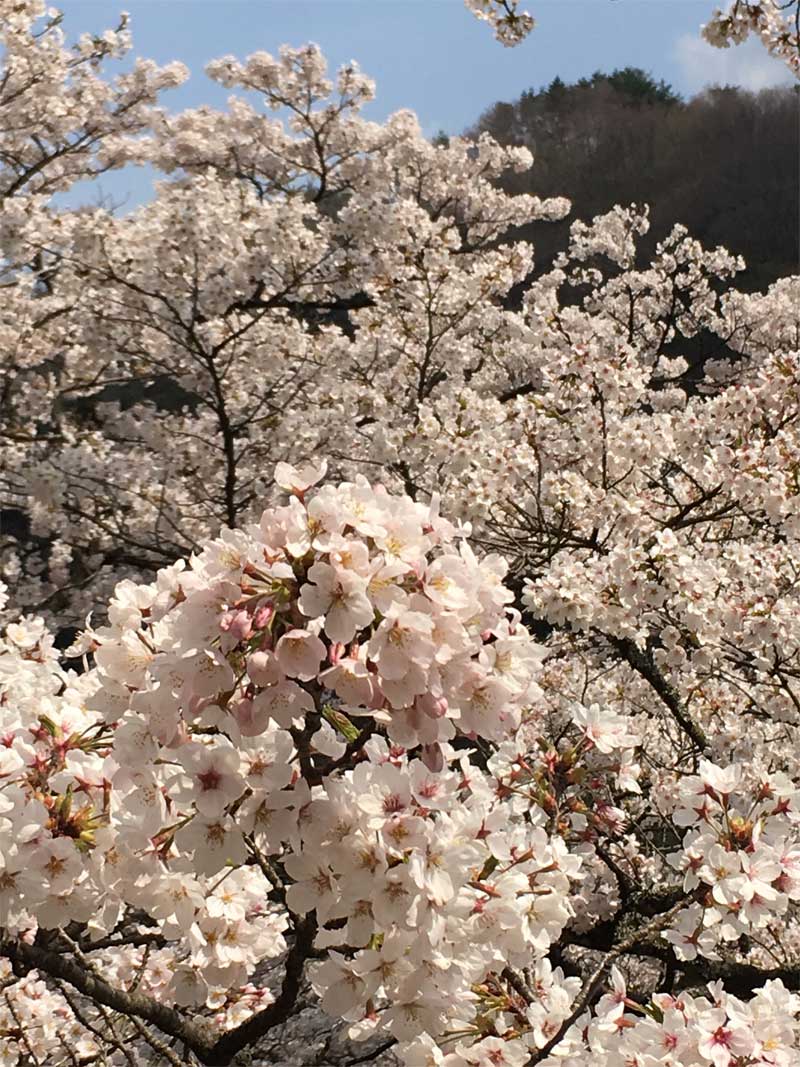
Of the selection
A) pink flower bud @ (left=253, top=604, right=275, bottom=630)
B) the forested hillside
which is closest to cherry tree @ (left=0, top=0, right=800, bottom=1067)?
pink flower bud @ (left=253, top=604, right=275, bottom=630)

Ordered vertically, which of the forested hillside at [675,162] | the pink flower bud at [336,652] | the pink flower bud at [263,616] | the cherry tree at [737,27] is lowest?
the pink flower bud at [336,652]

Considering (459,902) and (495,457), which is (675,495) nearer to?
(495,457)

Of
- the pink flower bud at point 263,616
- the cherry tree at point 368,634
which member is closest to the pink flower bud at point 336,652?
the cherry tree at point 368,634

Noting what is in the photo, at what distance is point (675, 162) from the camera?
1173 inches

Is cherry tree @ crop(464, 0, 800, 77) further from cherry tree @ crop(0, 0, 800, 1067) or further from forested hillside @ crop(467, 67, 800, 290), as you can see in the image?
forested hillside @ crop(467, 67, 800, 290)

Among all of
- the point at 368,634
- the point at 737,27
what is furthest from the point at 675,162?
the point at 368,634

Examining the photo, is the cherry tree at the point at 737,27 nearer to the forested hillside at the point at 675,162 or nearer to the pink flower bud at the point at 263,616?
the pink flower bud at the point at 263,616

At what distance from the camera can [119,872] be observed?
65.9 inches

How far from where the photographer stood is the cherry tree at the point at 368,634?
137cm

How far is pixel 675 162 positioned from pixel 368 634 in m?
32.8

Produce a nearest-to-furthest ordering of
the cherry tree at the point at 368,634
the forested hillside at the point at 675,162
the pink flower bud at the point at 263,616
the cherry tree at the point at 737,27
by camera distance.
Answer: the pink flower bud at the point at 263,616 < the cherry tree at the point at 368,634 < the cherry tree at the point at 737,27 < the forested hillside at the point at 675,162

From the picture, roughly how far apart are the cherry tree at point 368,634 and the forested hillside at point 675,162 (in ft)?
50.1

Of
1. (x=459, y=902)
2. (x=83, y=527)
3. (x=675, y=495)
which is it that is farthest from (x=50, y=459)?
(x=459, y=902)

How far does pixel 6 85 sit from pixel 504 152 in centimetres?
809
